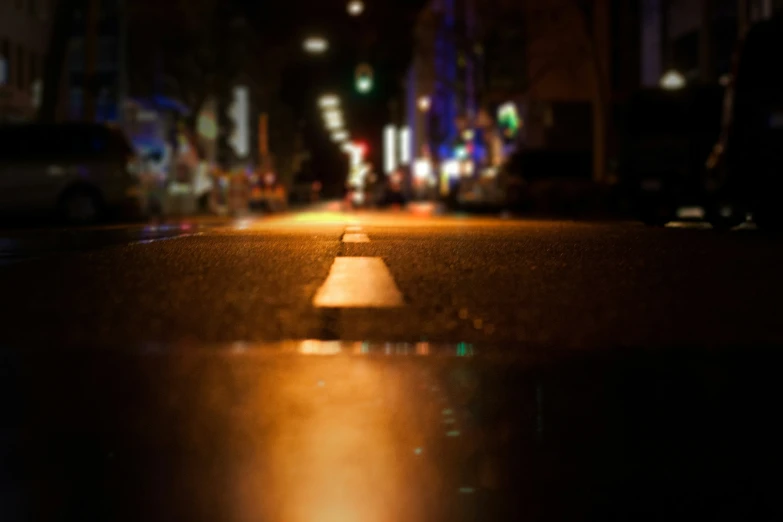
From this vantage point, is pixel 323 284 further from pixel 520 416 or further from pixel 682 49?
pixel 682 49

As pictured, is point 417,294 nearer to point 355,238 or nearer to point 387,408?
point 387,408

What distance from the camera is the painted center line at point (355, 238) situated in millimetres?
8285

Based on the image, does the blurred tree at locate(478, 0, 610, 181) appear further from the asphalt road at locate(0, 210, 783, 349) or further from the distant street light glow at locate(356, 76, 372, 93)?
the asphalt road at locate(0, 210, 783, 349)

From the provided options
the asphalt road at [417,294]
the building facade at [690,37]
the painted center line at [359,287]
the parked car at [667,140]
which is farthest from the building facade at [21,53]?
the painted center line at [359,287]

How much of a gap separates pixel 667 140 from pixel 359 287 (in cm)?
2051

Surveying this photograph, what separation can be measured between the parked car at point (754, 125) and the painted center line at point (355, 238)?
8374mm

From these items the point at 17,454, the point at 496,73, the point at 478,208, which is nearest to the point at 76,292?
the point at 17,454

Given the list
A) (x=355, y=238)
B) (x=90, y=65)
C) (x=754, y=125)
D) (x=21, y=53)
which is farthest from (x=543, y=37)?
(x=355, y=238)

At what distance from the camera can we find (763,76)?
1678cm

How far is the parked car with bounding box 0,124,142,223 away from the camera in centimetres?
2281

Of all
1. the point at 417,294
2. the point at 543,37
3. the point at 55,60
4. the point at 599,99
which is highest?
the point at 543,37

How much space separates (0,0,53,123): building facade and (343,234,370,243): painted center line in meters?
35.0

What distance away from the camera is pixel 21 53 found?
147 ft

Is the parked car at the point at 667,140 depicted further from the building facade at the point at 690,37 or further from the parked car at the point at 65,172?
the building facade at the point at 690,37
